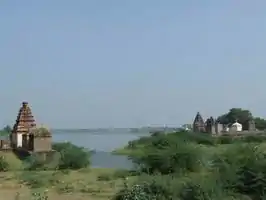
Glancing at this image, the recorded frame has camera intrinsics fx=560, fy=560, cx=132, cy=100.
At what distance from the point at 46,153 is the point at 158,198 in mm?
22360

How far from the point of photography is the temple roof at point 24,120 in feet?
140

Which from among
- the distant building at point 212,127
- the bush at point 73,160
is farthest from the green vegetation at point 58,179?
the distant building at point 212,127

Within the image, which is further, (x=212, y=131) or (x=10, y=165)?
(x=212, y=131)

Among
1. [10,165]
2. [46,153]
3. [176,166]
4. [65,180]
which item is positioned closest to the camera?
[65,180]

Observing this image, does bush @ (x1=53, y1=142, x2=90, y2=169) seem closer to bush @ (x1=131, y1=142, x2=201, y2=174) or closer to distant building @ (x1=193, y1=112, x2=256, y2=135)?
bush @ (x1=131, y1=142, x2=201, y2=174)

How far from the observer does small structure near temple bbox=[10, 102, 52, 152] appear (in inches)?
1487

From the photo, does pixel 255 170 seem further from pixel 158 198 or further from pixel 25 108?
pixel 25 108

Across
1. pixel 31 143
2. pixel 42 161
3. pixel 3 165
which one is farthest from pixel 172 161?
pixel 31 143

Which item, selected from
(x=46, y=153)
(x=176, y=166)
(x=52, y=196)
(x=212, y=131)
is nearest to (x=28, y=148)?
(x=46, y=153)

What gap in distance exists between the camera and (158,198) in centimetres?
1510

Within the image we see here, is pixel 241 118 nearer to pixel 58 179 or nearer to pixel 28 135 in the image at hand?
pixel 28 135

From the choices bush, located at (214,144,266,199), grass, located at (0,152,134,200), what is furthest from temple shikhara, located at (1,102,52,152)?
bush, located at (214,144,266,199)

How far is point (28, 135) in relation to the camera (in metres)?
39.9

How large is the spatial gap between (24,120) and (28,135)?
3.63m
